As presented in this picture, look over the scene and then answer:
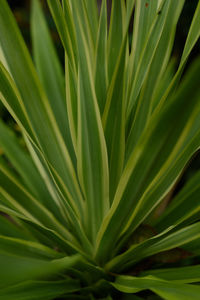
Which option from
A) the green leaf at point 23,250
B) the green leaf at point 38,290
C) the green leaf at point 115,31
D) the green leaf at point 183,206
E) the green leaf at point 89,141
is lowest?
the green leaf at point 38,290

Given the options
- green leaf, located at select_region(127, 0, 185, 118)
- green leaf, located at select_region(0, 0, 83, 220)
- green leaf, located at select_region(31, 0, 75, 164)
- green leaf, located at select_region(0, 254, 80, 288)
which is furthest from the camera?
green leaf, located at select_region(31, 0, 75, 164)

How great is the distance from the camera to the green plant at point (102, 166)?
493 millimetres

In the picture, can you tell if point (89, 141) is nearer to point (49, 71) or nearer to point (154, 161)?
point (154, 161)

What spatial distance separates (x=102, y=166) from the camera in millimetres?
539

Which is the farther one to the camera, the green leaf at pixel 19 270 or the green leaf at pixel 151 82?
the green leaf at pixel 151 82

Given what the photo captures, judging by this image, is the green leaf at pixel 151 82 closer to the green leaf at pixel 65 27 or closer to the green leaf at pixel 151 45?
the green leaf at pixel 151 45

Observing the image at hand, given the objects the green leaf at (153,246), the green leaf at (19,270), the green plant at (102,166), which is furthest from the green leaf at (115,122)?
the green leaf at (19,270)

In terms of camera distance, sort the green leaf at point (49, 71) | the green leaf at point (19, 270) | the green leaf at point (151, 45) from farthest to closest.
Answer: the green leaf at point (49, 71) → the green leaf at point (151, 45) → the green leaf at point (19, 270)

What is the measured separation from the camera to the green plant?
0.49m

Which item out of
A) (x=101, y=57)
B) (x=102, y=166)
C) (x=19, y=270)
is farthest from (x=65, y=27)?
(x=19, y=270)

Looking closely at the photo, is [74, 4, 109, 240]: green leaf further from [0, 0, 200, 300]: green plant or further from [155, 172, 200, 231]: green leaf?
[155, 172, 200, 231]: green leaf

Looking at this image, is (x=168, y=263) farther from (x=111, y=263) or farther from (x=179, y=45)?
(x=179, y=45)

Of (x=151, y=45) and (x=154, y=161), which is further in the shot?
(x=151, y=45)

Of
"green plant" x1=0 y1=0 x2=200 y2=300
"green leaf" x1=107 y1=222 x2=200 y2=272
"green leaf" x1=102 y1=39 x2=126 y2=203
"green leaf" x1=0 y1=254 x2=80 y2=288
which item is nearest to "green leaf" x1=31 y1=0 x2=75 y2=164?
"green plant" x1=0 y1=0 x2=200 y2=300
